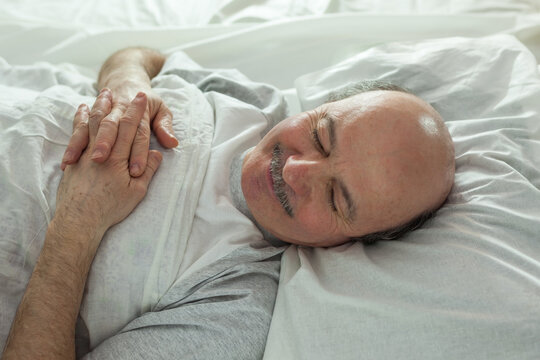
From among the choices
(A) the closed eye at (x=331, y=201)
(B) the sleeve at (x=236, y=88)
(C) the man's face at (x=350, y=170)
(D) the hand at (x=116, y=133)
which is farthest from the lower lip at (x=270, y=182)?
(B) the sleeve at (x=236, y=88)

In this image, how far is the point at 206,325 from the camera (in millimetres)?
970

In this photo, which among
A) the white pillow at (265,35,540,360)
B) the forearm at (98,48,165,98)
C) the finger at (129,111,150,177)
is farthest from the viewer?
the forearm at (98,48,165,98)

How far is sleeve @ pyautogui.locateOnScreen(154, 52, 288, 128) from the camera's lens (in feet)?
4.79

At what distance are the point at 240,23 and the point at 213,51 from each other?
199 mm

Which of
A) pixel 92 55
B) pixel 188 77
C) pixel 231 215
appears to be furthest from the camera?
pixel 92 55

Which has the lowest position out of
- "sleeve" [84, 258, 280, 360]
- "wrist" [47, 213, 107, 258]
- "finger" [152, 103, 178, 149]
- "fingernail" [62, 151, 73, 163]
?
"sleeve" [84, 258, 280, 360]

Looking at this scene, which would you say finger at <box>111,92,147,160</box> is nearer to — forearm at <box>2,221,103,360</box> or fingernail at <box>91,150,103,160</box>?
fingernail at <box>91,150,103,160</box>

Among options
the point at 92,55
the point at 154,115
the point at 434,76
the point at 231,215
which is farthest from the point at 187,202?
the point at 92,55

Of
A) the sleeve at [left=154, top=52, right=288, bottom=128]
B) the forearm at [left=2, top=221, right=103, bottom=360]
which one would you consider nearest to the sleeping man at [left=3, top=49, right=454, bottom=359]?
the forearm at [left=2, top=221, right=103, bottom=360]

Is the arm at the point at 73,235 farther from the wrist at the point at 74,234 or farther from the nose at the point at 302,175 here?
the nose at the point at 302,175

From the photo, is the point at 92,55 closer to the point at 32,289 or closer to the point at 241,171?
the point at 241,171

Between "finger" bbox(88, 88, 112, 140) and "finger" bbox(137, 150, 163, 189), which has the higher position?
"finger" bbox(88, 88, 112, 140)

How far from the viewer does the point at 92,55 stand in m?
1.78

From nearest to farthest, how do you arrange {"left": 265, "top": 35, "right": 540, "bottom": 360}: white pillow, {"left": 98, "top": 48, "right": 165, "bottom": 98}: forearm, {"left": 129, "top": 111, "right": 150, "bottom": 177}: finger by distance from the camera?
{"left": 265, "top": 35, "right": 540, "bottom": 360}: white pillow, {"left": 129, "top": 111, "right": 150, "bottom": 177}: finger, {"left": 98, "top": 48, "right": 165, "bottom": 98}: forearm
